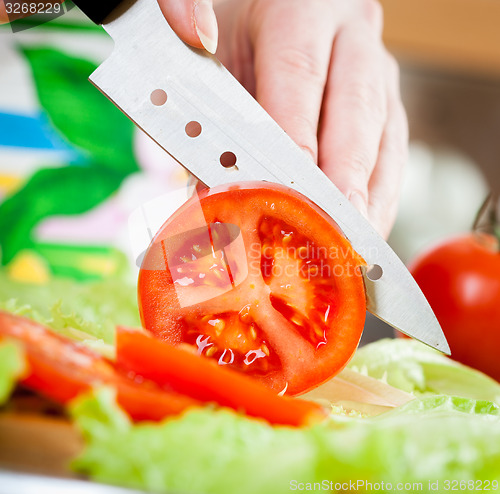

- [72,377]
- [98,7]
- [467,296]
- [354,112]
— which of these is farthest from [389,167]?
[72,377]

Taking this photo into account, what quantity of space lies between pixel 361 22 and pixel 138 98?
2.20ft

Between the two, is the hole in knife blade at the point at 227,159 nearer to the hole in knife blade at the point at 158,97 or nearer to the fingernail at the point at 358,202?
the hole in knife blade at the point at 158,97

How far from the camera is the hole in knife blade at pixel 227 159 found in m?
0.86

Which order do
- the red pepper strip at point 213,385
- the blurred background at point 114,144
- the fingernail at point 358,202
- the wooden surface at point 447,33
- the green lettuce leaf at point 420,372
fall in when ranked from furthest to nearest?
the wooden surface at point 447,33, the blurred background at point 114,144, the green lettuce leaf at point 420,372, the fingernail at point 358,202, the red pepper strip at point 213,385

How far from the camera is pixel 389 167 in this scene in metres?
1.26

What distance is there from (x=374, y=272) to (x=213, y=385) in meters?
0.37

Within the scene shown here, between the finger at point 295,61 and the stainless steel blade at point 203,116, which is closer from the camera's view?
the stainless steel blade at point 203,116

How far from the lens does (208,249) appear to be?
82 cm

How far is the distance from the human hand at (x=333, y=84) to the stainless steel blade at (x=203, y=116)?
0.12 metres

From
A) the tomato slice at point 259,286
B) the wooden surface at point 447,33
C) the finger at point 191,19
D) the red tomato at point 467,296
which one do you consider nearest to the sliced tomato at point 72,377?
the tomato slice at point 259,286

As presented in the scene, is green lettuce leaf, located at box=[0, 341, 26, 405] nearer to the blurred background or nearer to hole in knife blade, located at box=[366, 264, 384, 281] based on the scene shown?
hole in knife blade, located at box=[366, 264, 384, 281]

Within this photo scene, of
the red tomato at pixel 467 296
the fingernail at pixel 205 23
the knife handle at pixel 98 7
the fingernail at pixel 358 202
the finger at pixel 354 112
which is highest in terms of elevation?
the knife handle at pixel 98 7

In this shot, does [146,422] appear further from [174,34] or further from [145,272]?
[174,34]

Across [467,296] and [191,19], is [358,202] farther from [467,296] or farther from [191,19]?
[467,296]
